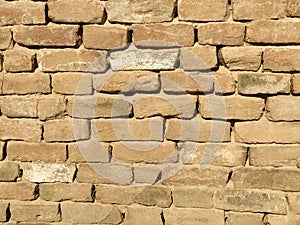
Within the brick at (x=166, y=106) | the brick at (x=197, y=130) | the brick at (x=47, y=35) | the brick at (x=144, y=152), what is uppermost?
the brick at (x=47, y=35)

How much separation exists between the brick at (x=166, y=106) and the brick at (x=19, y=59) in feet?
1.74

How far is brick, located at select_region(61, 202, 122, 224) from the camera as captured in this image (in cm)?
221

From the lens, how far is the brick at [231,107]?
2006mm

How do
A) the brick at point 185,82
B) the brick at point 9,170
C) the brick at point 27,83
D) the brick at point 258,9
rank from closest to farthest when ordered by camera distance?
the brick at point 258,9, the brick at point 185,82, the brick at point 27,83, the brick at point 9,170

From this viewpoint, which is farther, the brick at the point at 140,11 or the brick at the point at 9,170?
the brick at the point at 9,170

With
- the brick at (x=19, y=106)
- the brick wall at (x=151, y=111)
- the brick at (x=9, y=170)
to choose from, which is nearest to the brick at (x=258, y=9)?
the brick wall at (x=151, y=111)

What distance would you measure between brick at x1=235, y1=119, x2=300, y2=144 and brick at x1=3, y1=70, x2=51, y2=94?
Answer: 2.97ft

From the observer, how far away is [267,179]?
2.06 m

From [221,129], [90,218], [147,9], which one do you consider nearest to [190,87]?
[221,129]

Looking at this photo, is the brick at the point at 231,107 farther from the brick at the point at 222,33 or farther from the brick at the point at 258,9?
the brick at the point at 258,9

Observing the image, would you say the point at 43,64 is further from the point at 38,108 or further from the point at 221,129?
the point at 221,129

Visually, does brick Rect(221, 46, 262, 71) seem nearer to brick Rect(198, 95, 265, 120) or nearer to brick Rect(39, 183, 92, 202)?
brick Rect(198, 95, 265, 120)

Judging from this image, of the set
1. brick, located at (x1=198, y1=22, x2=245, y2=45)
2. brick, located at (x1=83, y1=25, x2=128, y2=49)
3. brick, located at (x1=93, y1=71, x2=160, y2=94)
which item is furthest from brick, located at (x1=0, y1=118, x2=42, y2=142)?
brick, located at (x1=198, y1=22, x2=245, y2=45)

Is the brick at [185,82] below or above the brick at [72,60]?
below
